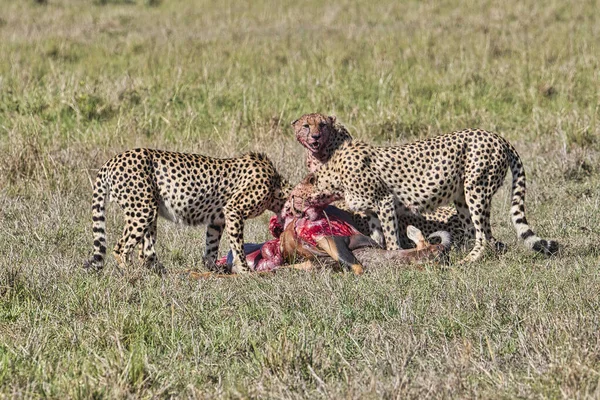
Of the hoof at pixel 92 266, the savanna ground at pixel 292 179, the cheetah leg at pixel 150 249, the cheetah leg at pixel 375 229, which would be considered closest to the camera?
the savanna ground at pixel 292 179

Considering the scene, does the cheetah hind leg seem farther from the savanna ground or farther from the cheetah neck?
the cheetah neck

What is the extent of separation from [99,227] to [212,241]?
2.76 feet

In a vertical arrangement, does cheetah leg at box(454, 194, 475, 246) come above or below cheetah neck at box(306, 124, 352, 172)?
below

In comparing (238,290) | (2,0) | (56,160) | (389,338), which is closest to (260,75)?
(56,160)

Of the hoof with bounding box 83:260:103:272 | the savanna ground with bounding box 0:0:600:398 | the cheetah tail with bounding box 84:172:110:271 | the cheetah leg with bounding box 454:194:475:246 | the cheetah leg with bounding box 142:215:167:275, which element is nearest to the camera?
the savanna ground with bounding box 0:0:600:398

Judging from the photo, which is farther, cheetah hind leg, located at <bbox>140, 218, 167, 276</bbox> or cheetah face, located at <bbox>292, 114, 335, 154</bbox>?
cheetah face, located at <bbox>292, 114, 335, 154</bbox>

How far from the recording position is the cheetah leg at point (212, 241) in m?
6.93

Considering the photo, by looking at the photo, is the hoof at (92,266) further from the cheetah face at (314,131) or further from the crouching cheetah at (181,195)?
the cheetah face at (314,131)

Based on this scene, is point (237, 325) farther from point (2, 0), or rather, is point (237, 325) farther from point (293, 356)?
point (2, 0)

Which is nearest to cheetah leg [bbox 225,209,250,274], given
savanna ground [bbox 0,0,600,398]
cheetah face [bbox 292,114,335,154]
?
savanna ground [bbox 0,0,600,398]

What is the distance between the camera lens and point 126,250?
6473mm

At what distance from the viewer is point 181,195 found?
21.7 feet

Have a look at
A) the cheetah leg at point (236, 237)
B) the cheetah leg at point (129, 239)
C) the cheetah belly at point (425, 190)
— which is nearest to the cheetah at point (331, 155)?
the cheetah belly at point (425, 190)

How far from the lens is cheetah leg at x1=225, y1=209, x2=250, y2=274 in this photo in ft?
21.8
